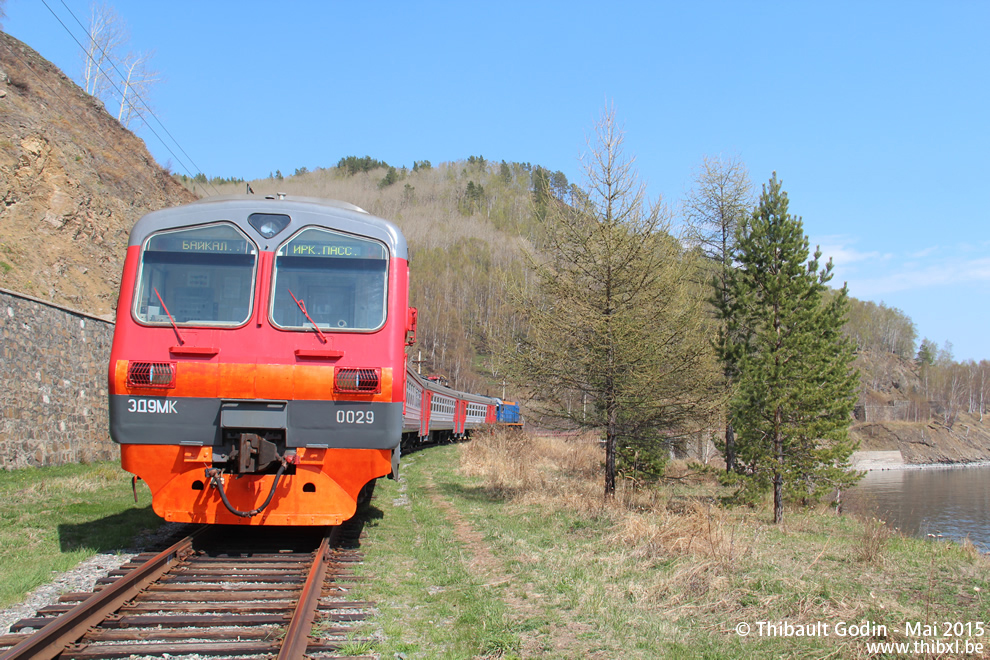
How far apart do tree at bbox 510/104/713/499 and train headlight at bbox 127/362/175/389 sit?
6749 millimetres

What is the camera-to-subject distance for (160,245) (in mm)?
6691

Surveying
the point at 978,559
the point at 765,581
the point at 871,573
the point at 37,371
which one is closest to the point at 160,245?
the point at 765,581

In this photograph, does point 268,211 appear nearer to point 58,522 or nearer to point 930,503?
point 58,522

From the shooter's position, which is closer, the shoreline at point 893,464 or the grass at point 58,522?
the grass at point 58,522

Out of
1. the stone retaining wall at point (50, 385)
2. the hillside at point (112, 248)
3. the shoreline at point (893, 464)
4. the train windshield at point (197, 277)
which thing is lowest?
the shoreline at point (893, 464)

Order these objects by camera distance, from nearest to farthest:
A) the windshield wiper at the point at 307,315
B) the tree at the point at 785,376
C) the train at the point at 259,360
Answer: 1. the train at the point at 259,360
2. the windshield wiper at the point at 307,315
3. the tree at the point at 785,376

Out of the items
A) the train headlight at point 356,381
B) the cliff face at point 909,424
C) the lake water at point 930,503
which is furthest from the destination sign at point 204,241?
the cliff face at point 909,424

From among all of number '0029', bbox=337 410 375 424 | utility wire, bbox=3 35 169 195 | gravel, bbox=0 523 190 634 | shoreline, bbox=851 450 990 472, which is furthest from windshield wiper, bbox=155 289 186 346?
shoreline, bbox=851 450 990 472

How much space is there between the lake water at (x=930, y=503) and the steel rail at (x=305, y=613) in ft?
38.9

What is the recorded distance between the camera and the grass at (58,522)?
573 cm

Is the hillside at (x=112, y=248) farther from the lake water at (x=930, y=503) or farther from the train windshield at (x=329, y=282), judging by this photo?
the train windshield at (x=329, y=282)

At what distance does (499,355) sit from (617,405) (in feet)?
7.71

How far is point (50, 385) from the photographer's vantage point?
47.0 feet

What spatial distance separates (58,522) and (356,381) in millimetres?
4387
